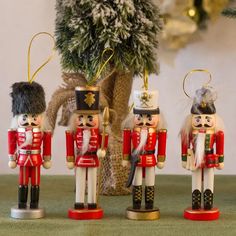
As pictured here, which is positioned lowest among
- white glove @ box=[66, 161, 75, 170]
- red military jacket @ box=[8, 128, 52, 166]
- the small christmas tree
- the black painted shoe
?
the black painted shoe

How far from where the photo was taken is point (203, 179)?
1.02 m

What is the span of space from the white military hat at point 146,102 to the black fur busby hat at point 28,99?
14cm

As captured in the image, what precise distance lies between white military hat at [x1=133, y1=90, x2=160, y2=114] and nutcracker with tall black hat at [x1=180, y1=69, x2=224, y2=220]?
0.06 metres

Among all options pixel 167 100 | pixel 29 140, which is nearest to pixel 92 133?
pixel 29 140

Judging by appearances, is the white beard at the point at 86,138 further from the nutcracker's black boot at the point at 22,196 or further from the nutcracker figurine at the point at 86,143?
the nutcracker's black boot at the point at 22,196

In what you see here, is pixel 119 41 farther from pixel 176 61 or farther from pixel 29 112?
pixel 176 61

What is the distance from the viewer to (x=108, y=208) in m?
1.08

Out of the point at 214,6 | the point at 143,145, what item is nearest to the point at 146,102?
the point at 143,145

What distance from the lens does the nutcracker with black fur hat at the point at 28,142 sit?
1.00m

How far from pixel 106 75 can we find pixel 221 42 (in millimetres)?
474

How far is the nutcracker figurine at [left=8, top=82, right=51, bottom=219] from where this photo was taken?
1.00 metres

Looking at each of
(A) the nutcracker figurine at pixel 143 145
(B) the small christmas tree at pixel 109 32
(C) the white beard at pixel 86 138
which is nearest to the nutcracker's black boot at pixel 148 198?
(A) the nutcracker figurine at pixel 143 145

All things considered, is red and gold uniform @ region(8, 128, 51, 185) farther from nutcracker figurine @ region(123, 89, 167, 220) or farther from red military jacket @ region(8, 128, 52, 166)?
nutcracker figurine @ region(123, 89, 167, 220)

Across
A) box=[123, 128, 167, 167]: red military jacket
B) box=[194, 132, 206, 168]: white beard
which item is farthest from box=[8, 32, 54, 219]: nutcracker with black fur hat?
box=[194, 132, 206, 168]: white beard
